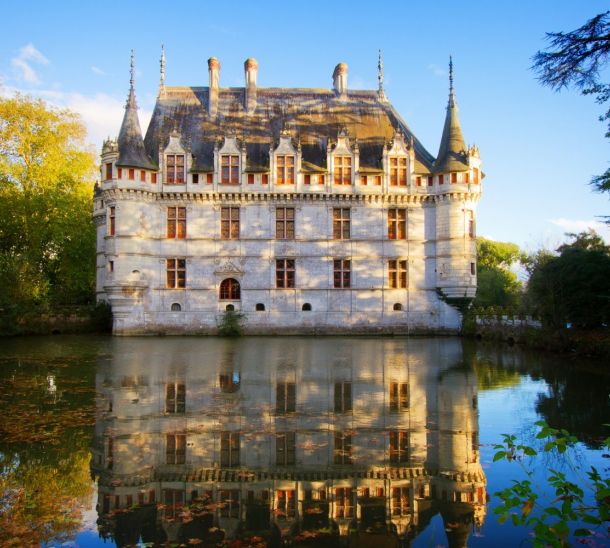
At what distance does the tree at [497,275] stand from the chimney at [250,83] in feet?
66.7

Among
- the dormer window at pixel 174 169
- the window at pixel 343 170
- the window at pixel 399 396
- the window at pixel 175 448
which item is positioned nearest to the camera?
the window at pixel 175 448

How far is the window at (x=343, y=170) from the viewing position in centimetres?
3161

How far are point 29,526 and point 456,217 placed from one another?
29009mm

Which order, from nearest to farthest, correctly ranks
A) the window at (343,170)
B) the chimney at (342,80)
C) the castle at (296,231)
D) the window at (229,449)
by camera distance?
1. the window at (229,449)
2. the castle at (296,231)
3. the window at (343,170)
4. the chimney at (342,80)

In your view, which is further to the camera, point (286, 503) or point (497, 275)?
point (497, 275)

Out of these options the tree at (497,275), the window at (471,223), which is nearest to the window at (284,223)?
the window at (471,223)

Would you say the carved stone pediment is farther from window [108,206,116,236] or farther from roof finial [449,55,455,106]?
roof finial [449,55,455,106]

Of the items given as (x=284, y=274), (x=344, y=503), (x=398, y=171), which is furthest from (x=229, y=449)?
(x=398, y=171)

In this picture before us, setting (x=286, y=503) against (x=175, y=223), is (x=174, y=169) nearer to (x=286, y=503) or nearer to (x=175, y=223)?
(x=175, y=223)

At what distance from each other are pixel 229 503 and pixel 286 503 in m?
0.61

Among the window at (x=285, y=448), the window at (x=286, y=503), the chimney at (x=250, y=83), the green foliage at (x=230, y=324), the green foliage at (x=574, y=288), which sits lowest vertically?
the window at (x=286, y=503)

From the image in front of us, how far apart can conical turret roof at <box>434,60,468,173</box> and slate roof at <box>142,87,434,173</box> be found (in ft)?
3.58

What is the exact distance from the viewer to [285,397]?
10.9 meters

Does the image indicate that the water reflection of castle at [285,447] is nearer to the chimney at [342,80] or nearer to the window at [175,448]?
the window at [175,448]
